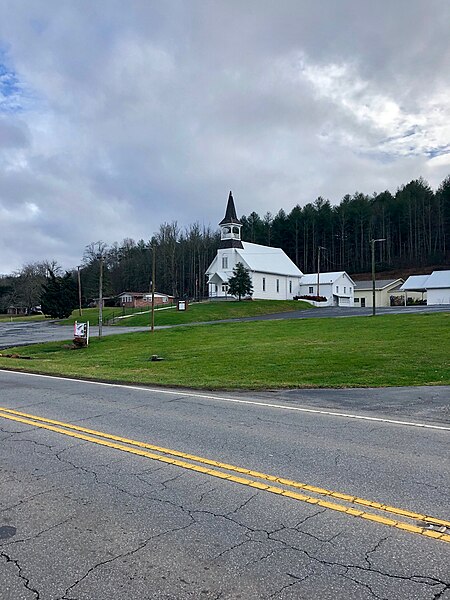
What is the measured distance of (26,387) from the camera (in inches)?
547

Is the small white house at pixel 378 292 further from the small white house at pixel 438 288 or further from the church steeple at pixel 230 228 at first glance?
the church steeple at pixel 230 228

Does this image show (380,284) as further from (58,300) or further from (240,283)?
(58,300)

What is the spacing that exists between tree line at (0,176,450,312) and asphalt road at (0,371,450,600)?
315 ft

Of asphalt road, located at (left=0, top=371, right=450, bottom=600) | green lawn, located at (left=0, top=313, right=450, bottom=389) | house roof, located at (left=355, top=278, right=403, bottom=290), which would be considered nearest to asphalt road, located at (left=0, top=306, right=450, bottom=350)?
green lawn, located at (left=0, top=313, right=450, bottom=389)

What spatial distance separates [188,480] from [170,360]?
15846 mm

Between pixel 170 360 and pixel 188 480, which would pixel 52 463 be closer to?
pixel 188 480

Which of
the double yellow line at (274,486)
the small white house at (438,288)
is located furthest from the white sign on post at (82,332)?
the small white house at (438,288)

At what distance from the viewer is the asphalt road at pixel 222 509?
3549mm

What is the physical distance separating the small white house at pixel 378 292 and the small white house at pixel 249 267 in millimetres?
13837

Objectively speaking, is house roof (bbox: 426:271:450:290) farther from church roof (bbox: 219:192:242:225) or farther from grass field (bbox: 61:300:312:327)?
church roof (bbox: 219:192:242:225)

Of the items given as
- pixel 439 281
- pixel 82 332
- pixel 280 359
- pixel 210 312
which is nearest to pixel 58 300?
pixel 210 312

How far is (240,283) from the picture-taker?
6812 centimetres

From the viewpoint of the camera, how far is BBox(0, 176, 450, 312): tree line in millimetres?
106000

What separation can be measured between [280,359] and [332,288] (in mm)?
62576
